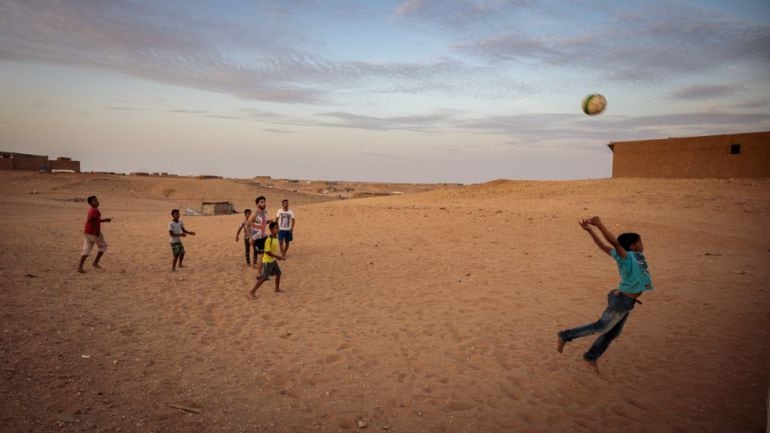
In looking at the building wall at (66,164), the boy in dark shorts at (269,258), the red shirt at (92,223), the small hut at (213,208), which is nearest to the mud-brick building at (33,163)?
the building wall at (66,164)

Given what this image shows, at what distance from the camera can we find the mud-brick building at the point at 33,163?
46.1 metres

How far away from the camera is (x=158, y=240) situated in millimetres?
16047

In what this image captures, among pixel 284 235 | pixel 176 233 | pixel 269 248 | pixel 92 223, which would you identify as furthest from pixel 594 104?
pixel 92 223

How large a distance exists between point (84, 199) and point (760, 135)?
153 ft

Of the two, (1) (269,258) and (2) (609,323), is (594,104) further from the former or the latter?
(1) (269,258)

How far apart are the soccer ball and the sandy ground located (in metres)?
3.95

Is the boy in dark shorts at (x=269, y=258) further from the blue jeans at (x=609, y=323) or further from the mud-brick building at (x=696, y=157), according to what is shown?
the mud-brick building at (x=696, y=157)

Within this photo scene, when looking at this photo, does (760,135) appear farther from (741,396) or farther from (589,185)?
(741,396)

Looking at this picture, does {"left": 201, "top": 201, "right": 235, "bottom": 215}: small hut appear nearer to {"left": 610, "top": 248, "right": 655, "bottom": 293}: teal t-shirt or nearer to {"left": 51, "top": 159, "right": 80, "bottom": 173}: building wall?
{"left": 610, "top": 248, "right": 655, "bottom": 293}: teal t-shirt

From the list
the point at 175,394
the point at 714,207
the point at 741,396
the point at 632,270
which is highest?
the point at 714,207

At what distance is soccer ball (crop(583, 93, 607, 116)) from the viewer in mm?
10180

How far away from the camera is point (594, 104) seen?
33.9 feet

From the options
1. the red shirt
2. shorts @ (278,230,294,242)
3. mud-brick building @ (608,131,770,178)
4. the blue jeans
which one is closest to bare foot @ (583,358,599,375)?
the blue jeans

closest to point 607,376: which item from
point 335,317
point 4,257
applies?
point 335,317
